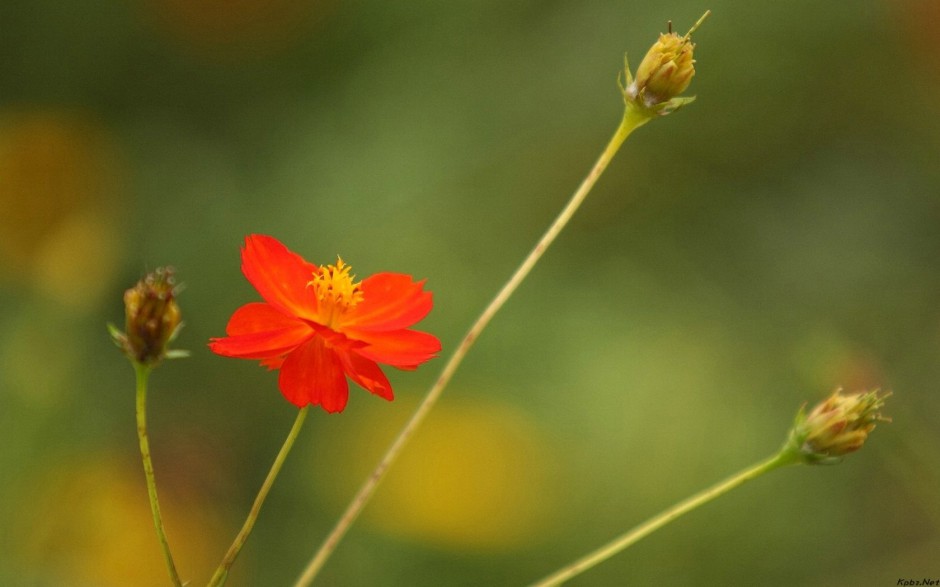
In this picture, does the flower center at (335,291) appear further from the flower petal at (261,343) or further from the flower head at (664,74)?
the flower head at (664,74)

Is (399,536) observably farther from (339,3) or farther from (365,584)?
(339,3)

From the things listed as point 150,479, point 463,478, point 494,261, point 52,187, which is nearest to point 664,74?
point 150,479

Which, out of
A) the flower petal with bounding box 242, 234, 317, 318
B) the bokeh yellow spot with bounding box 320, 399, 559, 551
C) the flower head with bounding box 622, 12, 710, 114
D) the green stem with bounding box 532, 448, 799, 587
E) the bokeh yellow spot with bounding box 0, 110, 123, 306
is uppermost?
the bokeh yellow spot with bounding box 0, 110, 123, 306

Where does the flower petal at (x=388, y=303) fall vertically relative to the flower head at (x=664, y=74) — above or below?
below

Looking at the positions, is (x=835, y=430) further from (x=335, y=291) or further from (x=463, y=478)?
(x=463, y=478)

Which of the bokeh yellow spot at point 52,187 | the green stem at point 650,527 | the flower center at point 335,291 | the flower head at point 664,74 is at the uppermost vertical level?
the bokeh yellow spot at point 52,187

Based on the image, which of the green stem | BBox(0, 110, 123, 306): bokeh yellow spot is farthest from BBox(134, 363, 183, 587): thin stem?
BBox(0, 110, 123, 306): bokeh yellow spot

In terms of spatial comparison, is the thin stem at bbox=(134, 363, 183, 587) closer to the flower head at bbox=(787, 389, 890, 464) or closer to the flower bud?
the flower bud

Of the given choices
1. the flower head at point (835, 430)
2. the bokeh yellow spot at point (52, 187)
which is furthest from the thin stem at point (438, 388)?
the bokeh yellow spot at point (52, 187)
